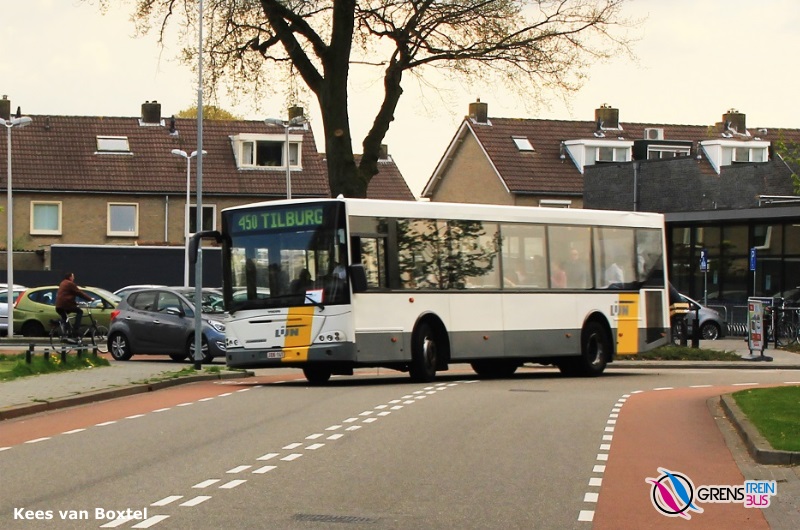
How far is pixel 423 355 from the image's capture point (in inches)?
951

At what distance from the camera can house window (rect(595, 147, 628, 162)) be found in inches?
A: 2985

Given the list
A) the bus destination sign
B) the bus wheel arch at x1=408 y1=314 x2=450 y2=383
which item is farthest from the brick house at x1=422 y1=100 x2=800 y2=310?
the bus destination sign

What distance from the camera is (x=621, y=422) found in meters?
17.3

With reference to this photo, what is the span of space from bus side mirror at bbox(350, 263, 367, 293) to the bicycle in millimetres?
11990

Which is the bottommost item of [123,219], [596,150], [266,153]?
[123,219]

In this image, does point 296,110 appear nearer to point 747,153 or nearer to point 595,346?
point 595,346

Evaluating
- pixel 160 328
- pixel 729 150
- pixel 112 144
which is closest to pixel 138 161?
pixel 112 144

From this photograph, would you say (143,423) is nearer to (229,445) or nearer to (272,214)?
(229,445)

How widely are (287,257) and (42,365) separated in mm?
4985

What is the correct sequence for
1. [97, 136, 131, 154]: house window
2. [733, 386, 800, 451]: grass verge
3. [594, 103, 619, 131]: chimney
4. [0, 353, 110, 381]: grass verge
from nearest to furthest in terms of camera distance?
[733, 386, 800, 451]: grass verge → [0, 353, 110, 381]: grass verge → [97, 136, 131, 154]: house window → [594, 103, 619, 131]: chimney

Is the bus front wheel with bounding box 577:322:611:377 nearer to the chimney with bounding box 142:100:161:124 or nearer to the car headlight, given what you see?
the car headlight

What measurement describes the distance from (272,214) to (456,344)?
3.89 metres

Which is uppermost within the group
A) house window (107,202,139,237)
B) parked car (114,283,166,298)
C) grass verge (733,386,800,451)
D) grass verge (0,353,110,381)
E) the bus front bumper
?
house window (107,202,139,237)

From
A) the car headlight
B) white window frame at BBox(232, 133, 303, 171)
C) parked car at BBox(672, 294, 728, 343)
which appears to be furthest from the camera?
white window frame at BBox(232, 133, 303, 171)
